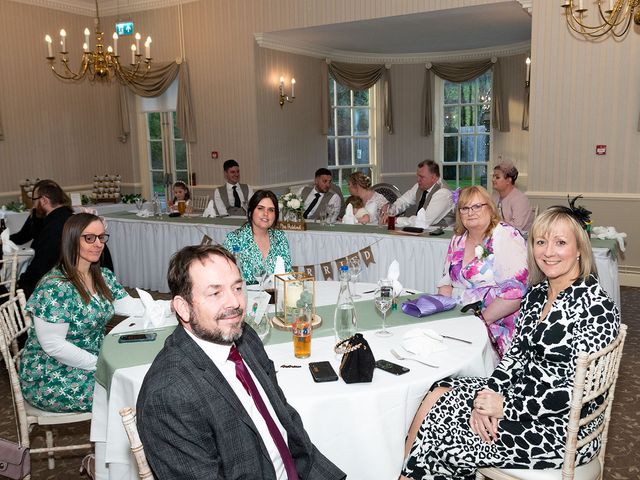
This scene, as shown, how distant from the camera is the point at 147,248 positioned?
6.57 metres

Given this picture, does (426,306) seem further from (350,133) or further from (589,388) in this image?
(350,133)

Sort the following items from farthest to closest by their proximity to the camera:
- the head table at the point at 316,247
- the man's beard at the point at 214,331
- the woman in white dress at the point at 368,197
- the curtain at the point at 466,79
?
the curtain at the point at 466,79, the woman in white dress at the point at 368,197, the head table at the point at 316,247, the man's beard at the point at 214,331

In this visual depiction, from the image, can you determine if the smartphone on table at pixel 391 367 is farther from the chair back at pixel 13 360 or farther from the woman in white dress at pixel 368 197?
the woman in white dress at pixel 368 197

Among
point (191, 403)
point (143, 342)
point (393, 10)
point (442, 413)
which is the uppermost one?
point (393, 10)

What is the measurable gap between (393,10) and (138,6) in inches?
173

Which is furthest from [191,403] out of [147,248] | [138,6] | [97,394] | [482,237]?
[138,6]

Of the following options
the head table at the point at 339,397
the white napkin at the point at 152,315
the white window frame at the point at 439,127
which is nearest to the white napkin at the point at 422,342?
the head table at the point at 339,397

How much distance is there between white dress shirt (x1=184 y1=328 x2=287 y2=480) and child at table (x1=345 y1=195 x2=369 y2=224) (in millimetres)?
4419

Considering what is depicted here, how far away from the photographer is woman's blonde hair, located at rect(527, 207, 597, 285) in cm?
218

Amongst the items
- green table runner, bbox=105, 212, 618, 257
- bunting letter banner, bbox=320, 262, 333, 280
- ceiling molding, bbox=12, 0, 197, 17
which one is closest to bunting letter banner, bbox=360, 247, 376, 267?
green table runner, bbox=105, 212, 618, 257

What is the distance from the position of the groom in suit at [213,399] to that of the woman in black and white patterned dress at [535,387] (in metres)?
0.55

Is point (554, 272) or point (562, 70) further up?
point (562, 70)

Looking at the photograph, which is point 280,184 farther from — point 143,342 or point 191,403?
point 191,403

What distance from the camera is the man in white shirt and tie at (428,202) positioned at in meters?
5.73
